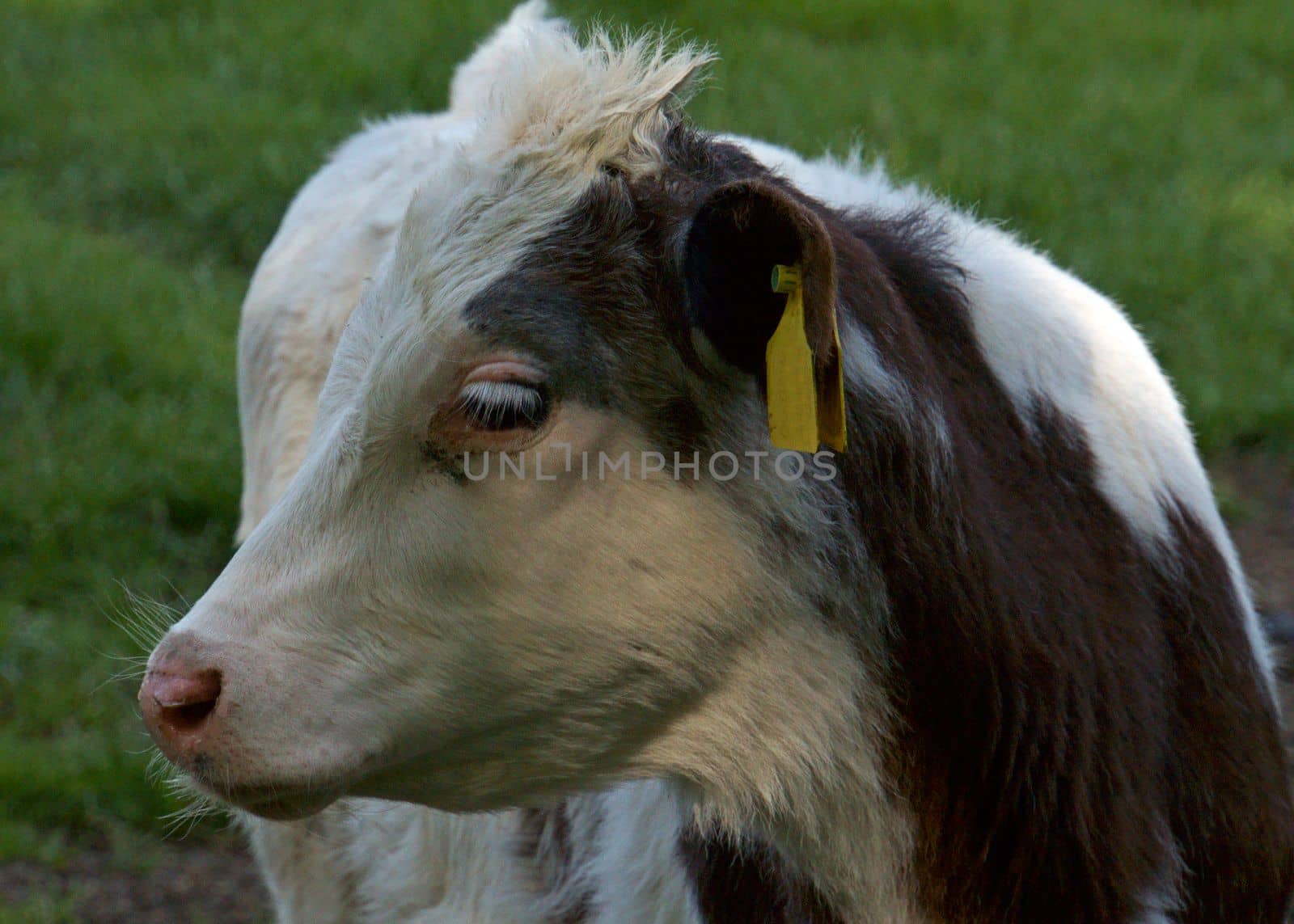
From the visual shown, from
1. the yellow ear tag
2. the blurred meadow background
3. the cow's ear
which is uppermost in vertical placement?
the blurred meadow background

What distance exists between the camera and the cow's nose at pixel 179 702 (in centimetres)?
198

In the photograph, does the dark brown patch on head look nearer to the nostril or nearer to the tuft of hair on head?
the nostril

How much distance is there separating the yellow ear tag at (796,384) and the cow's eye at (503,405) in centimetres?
29

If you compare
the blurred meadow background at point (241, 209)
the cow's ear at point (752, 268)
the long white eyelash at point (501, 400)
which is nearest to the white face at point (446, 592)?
the long white eyelash at point (501, 400)

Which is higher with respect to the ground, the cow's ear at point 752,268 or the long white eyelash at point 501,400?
the cow's ear at point 752,268

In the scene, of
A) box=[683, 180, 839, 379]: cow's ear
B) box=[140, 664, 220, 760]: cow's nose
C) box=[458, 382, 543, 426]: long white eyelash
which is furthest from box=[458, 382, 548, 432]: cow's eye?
box=[140, 664, 220, 760]: cow's nose

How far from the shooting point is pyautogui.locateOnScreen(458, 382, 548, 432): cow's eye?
2.01 m

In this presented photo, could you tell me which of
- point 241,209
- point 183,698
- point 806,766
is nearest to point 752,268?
point 806,766

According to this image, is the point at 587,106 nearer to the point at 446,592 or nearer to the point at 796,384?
the point at 796,384

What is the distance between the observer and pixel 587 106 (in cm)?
222

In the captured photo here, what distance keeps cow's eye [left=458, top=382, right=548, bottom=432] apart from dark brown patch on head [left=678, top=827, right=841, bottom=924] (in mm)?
662

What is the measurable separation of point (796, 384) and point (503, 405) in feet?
1.20

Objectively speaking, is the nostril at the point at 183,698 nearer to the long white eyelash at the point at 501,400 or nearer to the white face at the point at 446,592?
the white face at the point at 446,592

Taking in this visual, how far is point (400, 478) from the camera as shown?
2070mm
